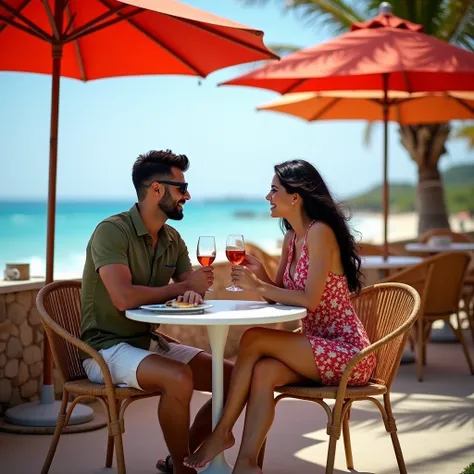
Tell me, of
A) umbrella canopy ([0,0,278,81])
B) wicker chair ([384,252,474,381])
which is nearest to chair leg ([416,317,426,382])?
wicker chair ([384,252,474,381])

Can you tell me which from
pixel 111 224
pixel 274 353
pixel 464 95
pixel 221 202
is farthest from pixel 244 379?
pixel 221 202

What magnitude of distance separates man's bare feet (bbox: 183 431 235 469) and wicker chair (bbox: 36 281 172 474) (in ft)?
0.92

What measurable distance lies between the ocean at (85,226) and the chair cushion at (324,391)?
19176 millimetres

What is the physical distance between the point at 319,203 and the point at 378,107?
5.23 m

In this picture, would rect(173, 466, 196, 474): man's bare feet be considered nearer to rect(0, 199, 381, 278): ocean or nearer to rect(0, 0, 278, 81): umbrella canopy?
rect(0, 0, 278, 81): umbrella canopy

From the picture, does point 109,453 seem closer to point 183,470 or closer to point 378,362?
point 183,470

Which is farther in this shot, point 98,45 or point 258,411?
point 98,45

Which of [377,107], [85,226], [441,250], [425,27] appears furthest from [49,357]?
[85,226]

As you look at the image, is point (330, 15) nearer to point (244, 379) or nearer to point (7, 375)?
point (7, 375)

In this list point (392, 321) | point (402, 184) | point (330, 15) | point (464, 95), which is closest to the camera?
point (392, 321)

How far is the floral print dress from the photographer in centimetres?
394

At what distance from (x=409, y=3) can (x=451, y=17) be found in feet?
2.22

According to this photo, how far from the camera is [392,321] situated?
4457mm

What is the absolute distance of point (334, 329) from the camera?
416 cm
